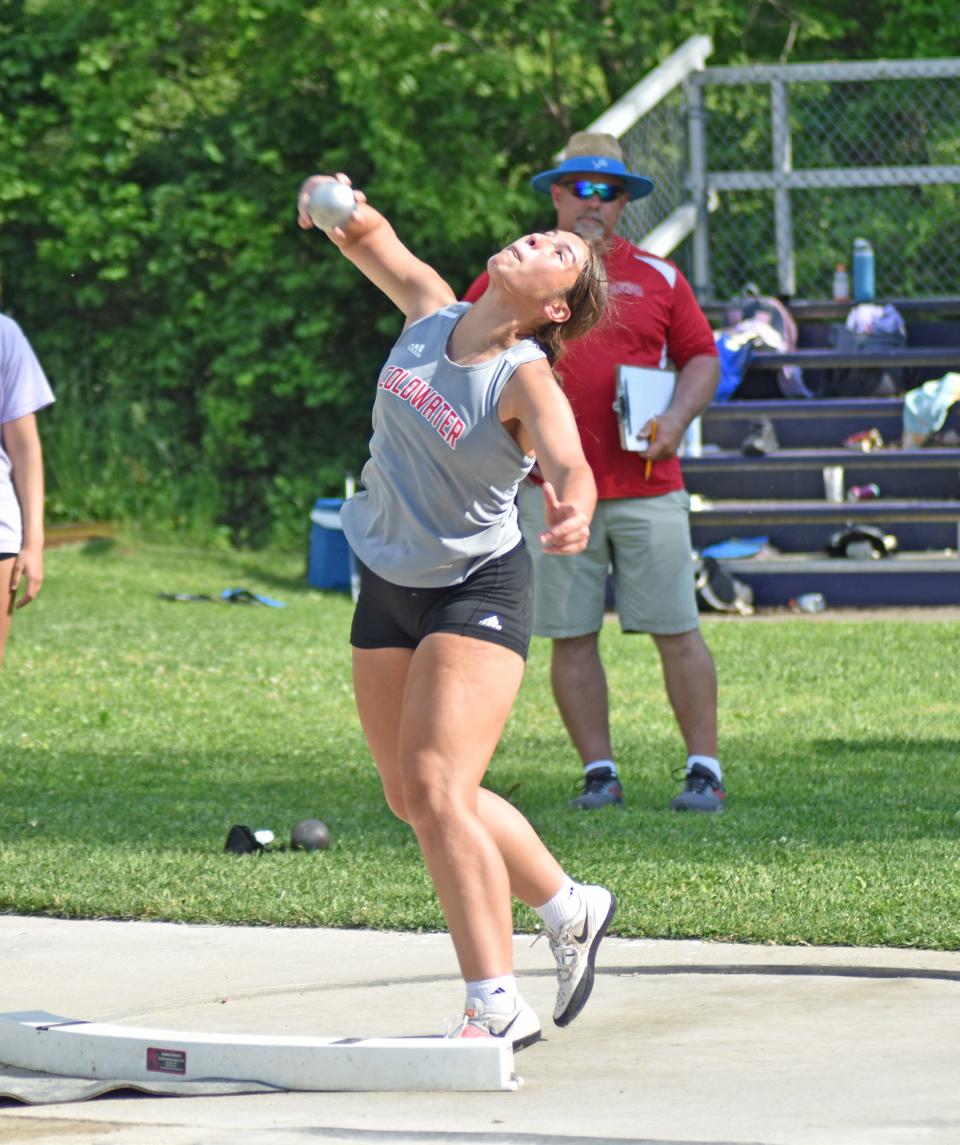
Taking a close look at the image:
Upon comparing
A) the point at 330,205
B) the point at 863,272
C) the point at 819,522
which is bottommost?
the point at 819,522

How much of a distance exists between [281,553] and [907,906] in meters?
12.5

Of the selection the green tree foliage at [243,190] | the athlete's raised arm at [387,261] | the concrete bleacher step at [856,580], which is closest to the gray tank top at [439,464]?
the athlete's raised arm at [387,261]

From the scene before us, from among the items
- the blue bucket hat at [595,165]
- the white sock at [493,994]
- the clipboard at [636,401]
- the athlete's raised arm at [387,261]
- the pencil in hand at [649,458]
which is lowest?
the white sock at [493,994]

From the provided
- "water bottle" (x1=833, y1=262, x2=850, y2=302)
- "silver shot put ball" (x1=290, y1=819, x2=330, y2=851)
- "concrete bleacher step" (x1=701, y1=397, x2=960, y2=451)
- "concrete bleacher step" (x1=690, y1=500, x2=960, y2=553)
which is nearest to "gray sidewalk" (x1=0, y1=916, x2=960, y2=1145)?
"silver shot put ball" (x1=290, y1=819, x2=330, y2=851)

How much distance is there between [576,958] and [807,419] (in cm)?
1011

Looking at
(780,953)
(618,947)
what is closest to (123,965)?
(618,947)

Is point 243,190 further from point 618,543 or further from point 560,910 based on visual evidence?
point 560,910

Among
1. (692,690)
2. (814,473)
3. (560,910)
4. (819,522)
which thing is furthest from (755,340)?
(560,910)

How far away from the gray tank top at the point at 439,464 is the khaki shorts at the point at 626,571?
261 cm

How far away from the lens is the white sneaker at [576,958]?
4156 mm

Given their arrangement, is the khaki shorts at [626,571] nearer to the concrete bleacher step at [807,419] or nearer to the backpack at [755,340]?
the concrete bleacher step at [807,419]

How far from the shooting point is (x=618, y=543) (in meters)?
6.89

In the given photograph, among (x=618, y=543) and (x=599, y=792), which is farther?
(x=618, y=543)

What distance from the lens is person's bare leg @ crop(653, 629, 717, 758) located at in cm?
679
